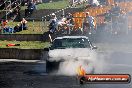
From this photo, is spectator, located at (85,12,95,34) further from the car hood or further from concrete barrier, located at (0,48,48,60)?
the car hood

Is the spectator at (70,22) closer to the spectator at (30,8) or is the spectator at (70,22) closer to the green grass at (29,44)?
the green grass at (29,44)

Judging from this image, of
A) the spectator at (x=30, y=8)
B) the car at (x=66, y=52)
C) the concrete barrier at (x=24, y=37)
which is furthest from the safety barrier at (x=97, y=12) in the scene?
the car at (x=66, y=52)

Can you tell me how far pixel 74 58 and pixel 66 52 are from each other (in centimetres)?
46

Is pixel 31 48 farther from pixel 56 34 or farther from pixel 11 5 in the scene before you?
pixel 11 5

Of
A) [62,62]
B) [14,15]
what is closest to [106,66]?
[62,62]

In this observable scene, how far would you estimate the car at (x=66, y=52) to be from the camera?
2066cm

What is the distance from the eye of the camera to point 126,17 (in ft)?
110

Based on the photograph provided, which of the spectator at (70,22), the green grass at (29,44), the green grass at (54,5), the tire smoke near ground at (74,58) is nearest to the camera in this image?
the tire smoke near ground at (74,58)

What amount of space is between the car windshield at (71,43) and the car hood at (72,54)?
1.56 ft

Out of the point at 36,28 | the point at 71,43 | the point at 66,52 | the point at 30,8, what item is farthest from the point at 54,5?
the point at 66,52

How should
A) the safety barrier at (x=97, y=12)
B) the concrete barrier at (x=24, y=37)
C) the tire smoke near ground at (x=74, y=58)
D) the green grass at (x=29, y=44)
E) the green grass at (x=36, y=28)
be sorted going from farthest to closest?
1. the green grass at (x=36, y=28)
2. the concrete barrier at (x=24, y=37)
3. the safety barrier at (x=97, y=12)
4. the green grass at (x=29, y=44)
5. the tire smoke near ground at (x=74, y=58)

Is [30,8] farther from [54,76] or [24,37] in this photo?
[54,76]

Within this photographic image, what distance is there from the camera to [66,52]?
20.8 m

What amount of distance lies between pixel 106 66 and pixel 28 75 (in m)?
4.61
